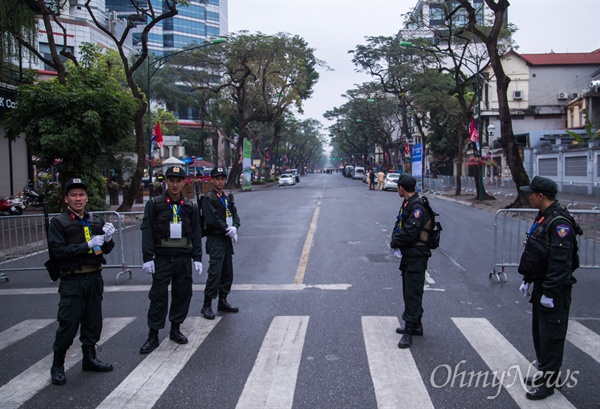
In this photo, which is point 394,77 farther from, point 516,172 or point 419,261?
point 419,261

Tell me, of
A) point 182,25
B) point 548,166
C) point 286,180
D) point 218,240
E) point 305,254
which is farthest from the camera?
point 182,25

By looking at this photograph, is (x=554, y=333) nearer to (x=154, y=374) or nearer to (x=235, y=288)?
(x=154, y=374)

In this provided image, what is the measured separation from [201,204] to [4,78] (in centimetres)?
1919

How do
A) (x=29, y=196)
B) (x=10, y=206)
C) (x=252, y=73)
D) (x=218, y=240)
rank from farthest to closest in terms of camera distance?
(x=252, y=73), (x=29, y=196), (x=10, y=206), (x=218, y=240)

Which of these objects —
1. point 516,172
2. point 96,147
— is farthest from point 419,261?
point 516,172

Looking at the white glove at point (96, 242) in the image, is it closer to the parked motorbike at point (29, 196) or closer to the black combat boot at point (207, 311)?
the black combat boot at point (207, 311)

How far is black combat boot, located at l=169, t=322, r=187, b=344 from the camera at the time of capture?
19.7 ft

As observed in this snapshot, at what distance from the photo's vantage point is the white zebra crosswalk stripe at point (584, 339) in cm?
569

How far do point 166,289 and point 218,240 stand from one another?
4.42 ft

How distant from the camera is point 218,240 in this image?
7.14 meters

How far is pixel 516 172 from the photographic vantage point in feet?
69.5

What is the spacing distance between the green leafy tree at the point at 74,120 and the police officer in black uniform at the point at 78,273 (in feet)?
34.8

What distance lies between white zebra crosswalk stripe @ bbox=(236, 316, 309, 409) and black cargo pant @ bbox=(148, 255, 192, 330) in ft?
3.37

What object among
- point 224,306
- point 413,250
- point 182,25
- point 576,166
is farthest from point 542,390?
point 182,25
